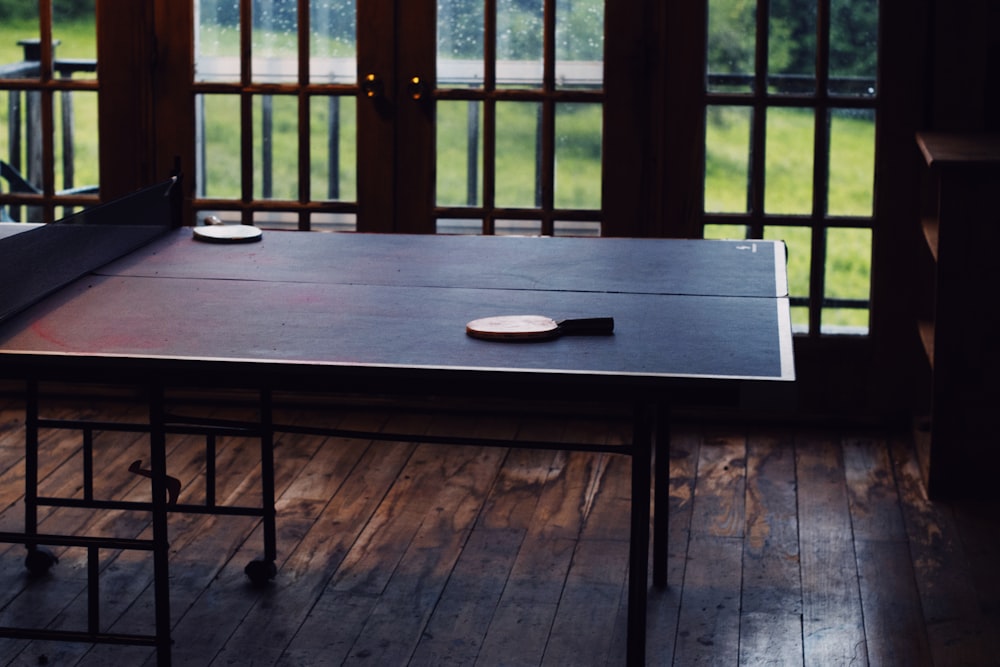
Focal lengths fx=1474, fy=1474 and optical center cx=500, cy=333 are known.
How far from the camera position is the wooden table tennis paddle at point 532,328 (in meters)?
2.85

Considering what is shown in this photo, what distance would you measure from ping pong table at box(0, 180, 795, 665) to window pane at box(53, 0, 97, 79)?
1.44 m

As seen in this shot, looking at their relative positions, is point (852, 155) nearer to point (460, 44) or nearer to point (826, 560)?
point (460, 44)

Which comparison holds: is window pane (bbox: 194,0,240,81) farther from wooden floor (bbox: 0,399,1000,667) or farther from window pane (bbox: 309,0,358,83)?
wooden floor (bbox: 0,399,1000,667)

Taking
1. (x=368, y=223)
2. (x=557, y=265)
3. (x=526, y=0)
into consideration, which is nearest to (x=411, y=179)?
(x=368, y=223)

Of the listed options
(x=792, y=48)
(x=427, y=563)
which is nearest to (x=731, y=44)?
(x=792, y=48)

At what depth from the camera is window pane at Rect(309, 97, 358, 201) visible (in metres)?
5.11

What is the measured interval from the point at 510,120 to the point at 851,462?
160cm

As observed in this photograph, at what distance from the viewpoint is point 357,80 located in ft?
16.6

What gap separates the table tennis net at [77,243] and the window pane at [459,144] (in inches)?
49.9

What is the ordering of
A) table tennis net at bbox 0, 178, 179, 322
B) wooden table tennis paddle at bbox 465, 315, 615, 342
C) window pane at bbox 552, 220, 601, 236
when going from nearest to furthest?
wooden table tennis paddle at bbox 465, 315, 615, 342, table tennis net at bbox 0, 178, 179, 322, window pane at bbox 552, 220, 601, 236

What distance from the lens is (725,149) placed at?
5.00 metres

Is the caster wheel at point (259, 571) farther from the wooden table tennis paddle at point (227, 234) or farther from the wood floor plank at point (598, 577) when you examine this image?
the wooden table tennis paddle at point (227, 234)

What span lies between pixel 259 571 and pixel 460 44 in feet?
6.96

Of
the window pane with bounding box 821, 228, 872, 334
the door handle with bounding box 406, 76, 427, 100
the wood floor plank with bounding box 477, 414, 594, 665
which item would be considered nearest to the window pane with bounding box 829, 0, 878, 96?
the window pane with bounding box 821, 228, 872, 334
